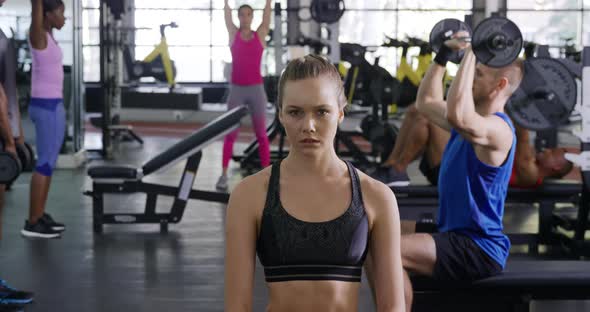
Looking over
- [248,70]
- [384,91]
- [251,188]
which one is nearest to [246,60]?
[248,70]

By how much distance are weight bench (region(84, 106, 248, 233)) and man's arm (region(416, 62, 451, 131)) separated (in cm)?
181

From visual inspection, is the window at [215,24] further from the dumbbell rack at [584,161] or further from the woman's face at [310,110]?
the woman's face at [310,110]

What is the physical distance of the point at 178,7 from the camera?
11.5m

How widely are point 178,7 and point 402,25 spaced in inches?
109

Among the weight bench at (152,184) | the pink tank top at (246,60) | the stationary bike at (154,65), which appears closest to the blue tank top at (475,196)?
the weight bench at (152,184)

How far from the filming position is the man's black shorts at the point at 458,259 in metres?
2.49

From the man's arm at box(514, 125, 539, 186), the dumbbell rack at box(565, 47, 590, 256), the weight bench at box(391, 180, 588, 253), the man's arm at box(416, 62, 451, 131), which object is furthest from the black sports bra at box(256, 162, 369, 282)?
the man's arm at box(514, 125, 539, 186)

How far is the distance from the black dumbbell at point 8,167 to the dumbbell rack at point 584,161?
219 cm

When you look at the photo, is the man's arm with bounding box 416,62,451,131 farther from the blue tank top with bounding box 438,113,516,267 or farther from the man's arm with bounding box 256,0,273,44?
the man's arm with bounding box 256,0,273,44

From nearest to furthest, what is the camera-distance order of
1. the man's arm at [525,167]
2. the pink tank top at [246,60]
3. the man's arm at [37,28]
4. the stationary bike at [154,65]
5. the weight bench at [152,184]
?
the man's arm at [37,28] < the man's arm at [525,167] < the weight bench at [152,184] < the pink tank top at [246,60] < the stationary bike at [154,65]

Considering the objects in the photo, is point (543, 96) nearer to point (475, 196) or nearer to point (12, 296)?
point (475, 196)

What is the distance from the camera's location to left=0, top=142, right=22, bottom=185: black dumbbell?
3502mm

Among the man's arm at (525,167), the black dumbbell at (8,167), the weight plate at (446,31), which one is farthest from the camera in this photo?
the man's arm at (525,167)

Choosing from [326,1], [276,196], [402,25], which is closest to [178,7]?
[402,25]
